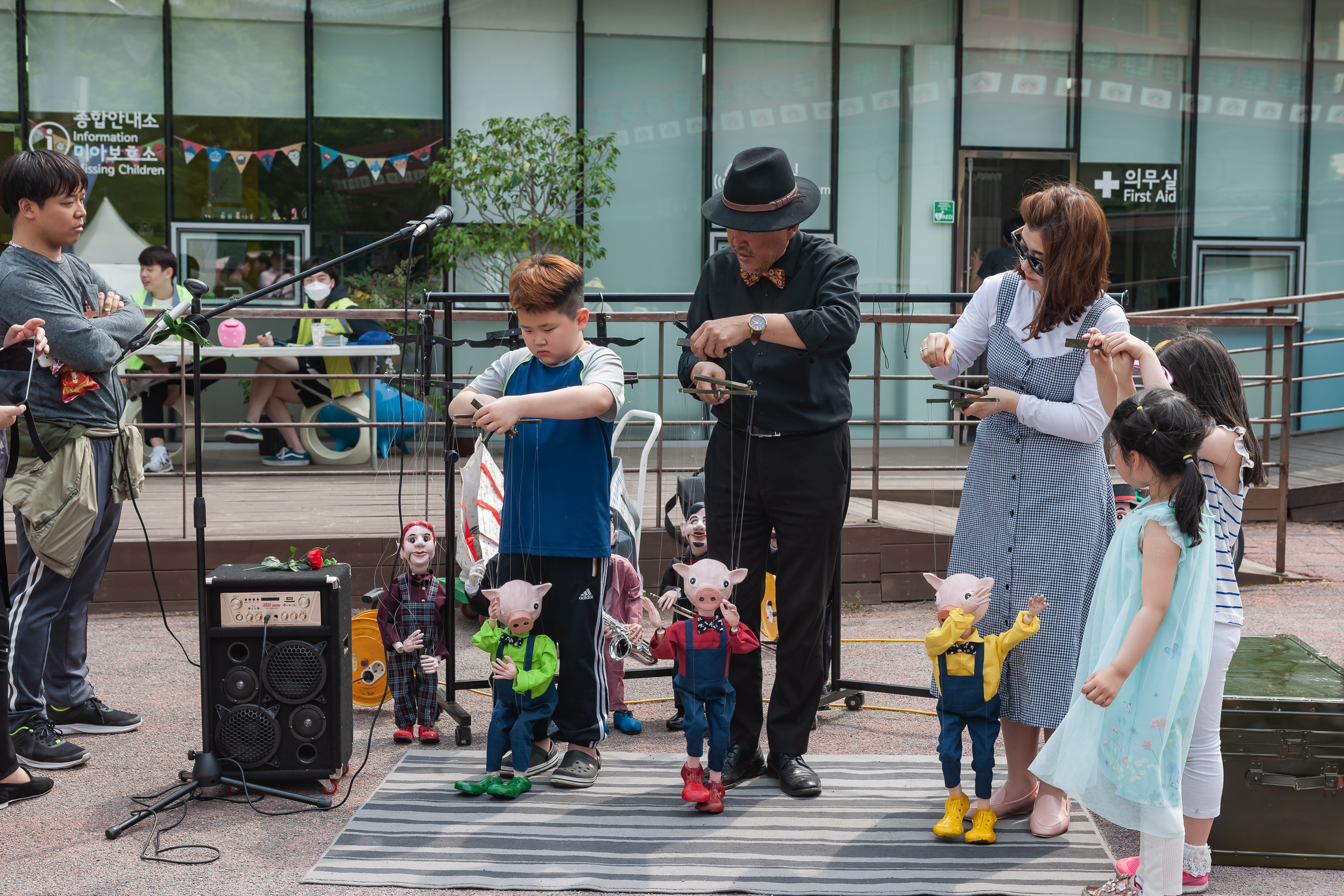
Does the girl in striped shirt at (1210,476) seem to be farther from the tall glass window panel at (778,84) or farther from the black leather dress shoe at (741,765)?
the tall glass window panel at (778,84)

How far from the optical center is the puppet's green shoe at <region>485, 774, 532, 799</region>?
143 inches

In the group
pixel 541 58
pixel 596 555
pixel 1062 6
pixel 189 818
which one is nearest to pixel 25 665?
pixel 189 818

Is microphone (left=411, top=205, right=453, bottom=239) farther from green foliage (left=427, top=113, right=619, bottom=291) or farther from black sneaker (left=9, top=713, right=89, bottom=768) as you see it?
green foliage (left=427, top=113, right=619, bottom=291)

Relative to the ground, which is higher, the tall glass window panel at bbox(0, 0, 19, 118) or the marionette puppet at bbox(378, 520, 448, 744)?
the tall glass window panel at bbox(0, 0, 19, 118)

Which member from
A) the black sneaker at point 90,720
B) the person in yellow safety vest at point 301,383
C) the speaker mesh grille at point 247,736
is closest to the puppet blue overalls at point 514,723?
the speaker mesh grille at point 247,736

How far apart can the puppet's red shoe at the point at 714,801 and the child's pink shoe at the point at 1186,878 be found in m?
1.12

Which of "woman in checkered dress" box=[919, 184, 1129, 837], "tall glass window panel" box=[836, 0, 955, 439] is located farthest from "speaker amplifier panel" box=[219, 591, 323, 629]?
"tall glass window panel" box=[836, 0, 955, 439]

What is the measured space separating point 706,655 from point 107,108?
8.63 metres

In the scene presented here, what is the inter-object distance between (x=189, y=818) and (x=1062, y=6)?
1054cm

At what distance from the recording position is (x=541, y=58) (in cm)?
1034

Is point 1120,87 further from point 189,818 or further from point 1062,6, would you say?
point 189,818

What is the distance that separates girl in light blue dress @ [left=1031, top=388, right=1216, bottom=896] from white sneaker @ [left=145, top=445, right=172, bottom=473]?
6.24 m

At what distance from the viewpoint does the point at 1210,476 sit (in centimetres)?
302

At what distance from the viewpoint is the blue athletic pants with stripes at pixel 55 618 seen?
3.95m
